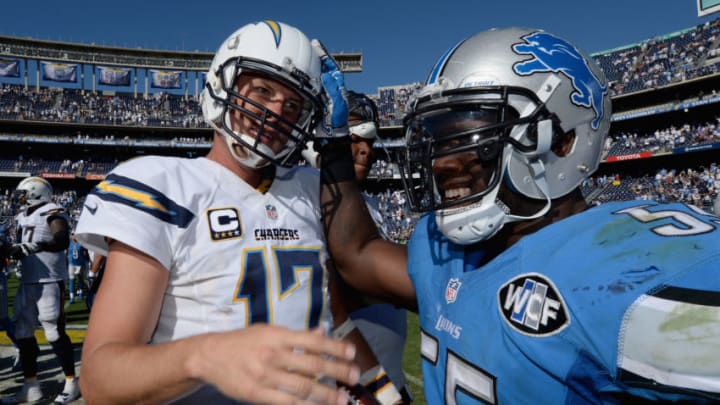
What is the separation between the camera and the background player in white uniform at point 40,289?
522 cm

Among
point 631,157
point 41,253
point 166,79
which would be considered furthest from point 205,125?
point 41,253

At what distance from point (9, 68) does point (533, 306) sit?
39.4m

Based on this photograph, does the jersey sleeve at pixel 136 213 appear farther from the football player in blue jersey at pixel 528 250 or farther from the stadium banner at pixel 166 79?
the stadium banner at pixel 166 79

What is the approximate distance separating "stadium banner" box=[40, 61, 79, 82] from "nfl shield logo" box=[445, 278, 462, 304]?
38748 millimetres

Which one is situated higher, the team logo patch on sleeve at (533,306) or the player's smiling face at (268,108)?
the player's smiling face at (268,108)

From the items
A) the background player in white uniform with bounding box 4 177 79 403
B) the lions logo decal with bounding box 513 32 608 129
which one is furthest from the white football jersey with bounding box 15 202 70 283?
the lions logo decal with bounding box 513 32 608 129

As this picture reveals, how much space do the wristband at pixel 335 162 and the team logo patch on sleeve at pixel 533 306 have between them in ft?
2.95

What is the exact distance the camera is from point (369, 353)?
7.30 feet

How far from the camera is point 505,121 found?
1728mm

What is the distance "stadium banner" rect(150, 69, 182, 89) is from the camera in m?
36.2

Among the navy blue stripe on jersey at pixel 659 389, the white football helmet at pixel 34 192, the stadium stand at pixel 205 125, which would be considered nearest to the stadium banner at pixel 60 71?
the stadium stand at pixel 205 125

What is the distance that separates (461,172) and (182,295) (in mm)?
1022

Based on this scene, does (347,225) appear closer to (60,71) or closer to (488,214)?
(488,214)

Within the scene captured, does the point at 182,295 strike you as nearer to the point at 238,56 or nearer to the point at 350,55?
the point at 238,56
